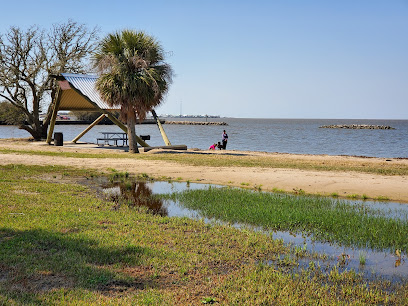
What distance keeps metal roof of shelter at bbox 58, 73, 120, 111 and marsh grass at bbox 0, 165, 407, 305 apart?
2038 centimetres

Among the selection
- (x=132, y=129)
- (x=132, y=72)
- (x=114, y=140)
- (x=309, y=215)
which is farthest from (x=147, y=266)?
(x=114, y=140)

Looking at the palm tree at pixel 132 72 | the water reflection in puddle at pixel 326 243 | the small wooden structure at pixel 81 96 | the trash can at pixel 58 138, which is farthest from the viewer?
the trash can at pixel 58 138

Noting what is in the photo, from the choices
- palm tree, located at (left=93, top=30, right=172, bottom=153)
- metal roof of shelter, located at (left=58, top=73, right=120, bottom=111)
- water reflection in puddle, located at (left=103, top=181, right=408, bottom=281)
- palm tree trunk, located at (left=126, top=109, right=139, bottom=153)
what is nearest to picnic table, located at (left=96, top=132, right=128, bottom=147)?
metal roof of shelter, located at (left=58, top=73, right=120, bottom=111)

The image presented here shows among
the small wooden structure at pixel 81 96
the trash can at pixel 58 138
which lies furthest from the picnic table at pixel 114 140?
the trash can at pixel 58 138

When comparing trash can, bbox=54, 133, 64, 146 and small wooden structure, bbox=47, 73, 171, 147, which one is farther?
trash can, bbox=54, 133, 64, 146

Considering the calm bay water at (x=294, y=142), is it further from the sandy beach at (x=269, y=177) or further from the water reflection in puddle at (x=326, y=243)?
the water reflection in puddle at (x=326, y=243)

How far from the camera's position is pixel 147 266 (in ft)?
21.8

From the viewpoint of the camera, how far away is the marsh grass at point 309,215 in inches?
358

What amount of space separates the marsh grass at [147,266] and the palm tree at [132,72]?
1652cm

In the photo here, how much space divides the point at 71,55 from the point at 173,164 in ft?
89.5

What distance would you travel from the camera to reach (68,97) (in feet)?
113

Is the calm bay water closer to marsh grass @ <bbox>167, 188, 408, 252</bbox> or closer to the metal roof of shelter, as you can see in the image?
the metal roof of shelter

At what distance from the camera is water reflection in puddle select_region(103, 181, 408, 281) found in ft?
23.9

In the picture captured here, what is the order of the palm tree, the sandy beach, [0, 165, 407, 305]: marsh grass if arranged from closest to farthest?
[0, 165, 407, 305]: marsh grass → the sandy beach → the palm tree
